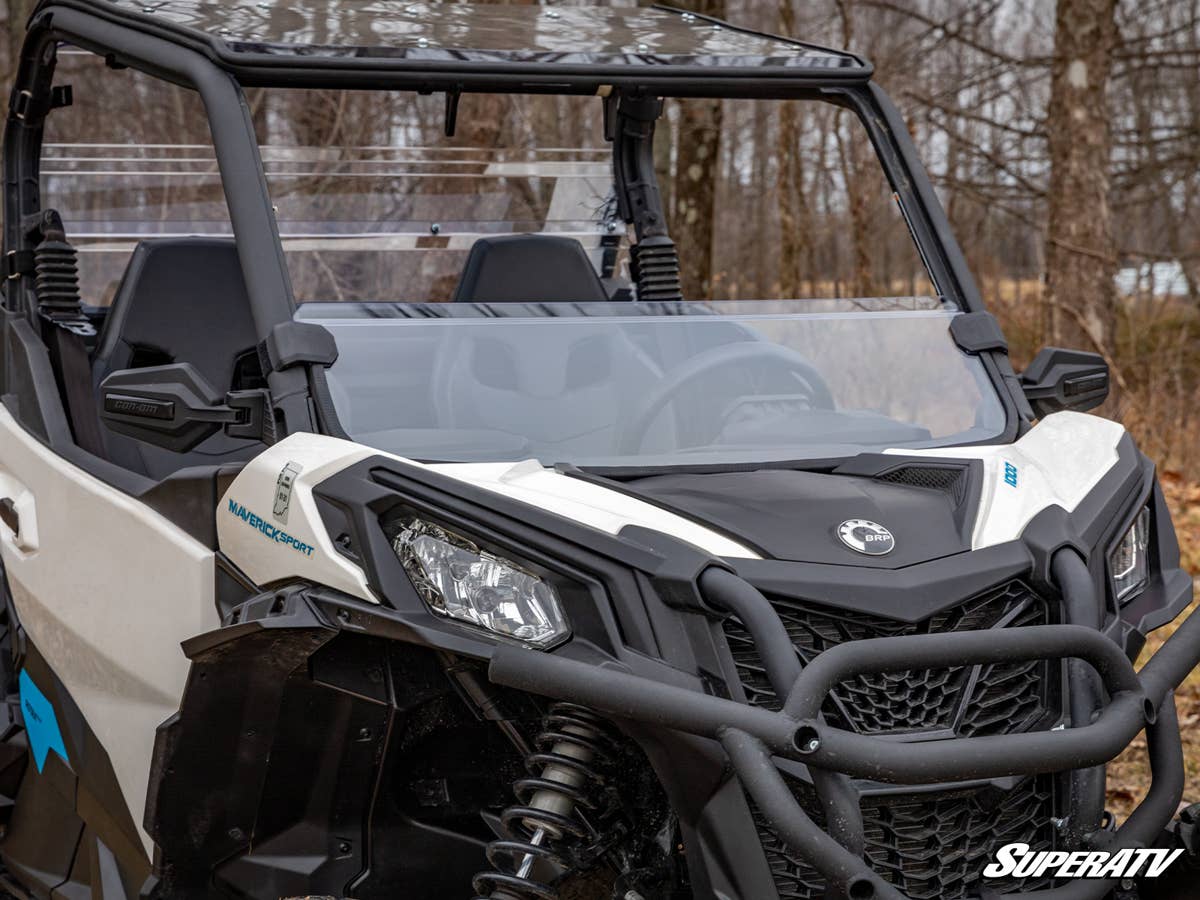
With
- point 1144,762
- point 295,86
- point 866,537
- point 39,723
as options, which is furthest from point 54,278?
point 1144,762

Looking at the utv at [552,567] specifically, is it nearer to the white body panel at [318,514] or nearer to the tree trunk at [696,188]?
the white body panel at [318,514]

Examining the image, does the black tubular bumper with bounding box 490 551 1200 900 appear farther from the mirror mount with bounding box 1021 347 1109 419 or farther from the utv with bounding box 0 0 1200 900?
the mirror mount with bounding box 1021 347 1109 419

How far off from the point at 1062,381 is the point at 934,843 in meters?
1.28

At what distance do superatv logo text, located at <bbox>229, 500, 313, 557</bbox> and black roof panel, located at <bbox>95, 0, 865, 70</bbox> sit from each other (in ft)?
2.86

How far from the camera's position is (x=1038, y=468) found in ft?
9.14

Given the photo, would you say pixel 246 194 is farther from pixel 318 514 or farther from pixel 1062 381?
pixel 1062 381

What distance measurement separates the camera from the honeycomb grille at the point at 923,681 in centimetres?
227

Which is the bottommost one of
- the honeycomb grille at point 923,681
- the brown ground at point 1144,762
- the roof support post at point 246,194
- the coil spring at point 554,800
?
the brown ground at point 1144,762

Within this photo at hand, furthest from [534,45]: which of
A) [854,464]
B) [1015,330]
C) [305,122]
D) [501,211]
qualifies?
[1015,330]

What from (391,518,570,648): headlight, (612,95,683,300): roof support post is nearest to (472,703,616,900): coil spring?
(391,518,570,648): headlight

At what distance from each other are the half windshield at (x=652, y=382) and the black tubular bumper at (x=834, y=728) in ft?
1.98

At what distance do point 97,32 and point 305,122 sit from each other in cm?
757

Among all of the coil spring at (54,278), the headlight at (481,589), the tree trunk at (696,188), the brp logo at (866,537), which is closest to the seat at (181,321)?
the coil spring at (54,278)

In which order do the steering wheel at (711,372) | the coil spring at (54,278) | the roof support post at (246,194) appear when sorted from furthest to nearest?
the coil spring at (54,278), the steering wheel at (711,372), the roof support post at (246,194)
